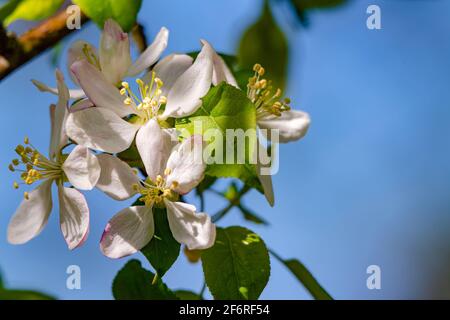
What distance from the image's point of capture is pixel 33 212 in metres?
1.08

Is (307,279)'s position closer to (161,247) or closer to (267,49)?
(161,247)

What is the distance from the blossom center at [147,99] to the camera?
1016 mm

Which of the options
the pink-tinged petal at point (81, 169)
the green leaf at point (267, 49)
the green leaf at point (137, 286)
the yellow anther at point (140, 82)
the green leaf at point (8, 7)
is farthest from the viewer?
the green leaf at point (267, 49)

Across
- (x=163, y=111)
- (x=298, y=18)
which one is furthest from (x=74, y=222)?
(x=298, y=18)

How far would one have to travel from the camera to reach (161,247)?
0.96m

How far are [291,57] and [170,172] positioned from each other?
0.74 meters

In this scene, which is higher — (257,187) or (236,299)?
(257,187)

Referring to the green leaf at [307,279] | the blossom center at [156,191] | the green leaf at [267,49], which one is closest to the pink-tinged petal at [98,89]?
the blossom center at [156,191]

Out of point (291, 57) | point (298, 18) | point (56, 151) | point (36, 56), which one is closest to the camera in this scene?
point (56, 151)

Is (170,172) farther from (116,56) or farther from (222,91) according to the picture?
(116,56)

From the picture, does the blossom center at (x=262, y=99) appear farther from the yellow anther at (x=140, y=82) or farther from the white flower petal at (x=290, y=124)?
the yellow anther at (x=140, y=82)

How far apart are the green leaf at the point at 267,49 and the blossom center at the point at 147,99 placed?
1.84ft

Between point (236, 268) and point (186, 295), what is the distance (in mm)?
238

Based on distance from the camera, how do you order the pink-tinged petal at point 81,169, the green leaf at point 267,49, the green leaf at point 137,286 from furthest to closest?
the green leaf at point 267,49 < the green leaf at point 137,286 < the pink-tinged petal at point 81,169
